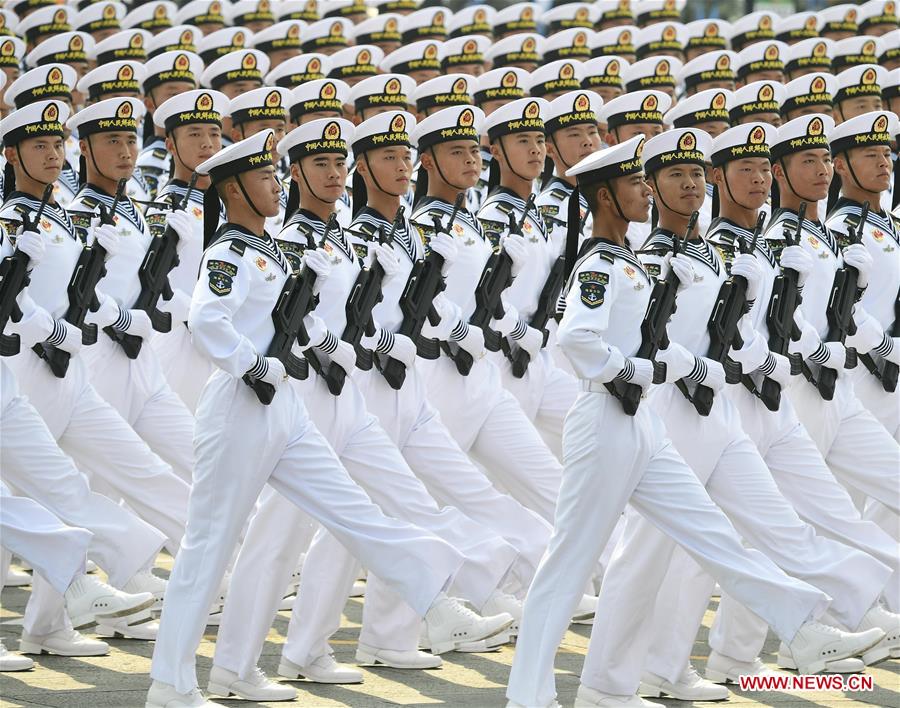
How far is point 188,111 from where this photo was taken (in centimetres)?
1023

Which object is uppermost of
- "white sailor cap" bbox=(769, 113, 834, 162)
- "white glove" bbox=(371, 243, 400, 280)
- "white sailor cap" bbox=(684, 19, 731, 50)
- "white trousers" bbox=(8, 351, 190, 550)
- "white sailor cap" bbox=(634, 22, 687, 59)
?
"white sailor cap" bbox=(684, 19, 731, 50)

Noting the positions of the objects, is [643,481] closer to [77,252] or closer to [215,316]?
[215,316]

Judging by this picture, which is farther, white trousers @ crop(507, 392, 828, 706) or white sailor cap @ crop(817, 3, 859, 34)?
white sailor cap @ crop(817, 3, 859, 34)

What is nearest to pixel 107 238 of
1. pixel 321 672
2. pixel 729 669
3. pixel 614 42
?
pixel 321 672

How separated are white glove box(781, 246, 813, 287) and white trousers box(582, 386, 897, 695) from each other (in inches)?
38.2

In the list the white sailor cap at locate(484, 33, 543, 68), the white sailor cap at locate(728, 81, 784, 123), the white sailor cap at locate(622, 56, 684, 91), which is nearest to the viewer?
the white sailor cap at locate(728, 81, 784, 123)

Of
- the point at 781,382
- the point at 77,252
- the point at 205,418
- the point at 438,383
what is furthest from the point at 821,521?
the point at 77,252

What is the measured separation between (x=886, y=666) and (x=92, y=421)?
3.53 m

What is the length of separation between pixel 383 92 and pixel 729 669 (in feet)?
13.9

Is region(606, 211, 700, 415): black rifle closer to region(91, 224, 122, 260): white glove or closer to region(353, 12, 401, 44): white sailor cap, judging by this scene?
region(91, 224, 122, 260): white glove

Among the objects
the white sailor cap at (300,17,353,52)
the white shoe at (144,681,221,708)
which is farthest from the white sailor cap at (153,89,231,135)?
the white sailor cap at (300,17,353,52)

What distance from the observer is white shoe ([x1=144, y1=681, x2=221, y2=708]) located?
734cm

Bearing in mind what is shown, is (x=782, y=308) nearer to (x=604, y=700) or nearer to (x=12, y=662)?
(x=604, y=700)

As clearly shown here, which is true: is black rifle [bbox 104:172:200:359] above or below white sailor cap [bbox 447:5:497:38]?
below
